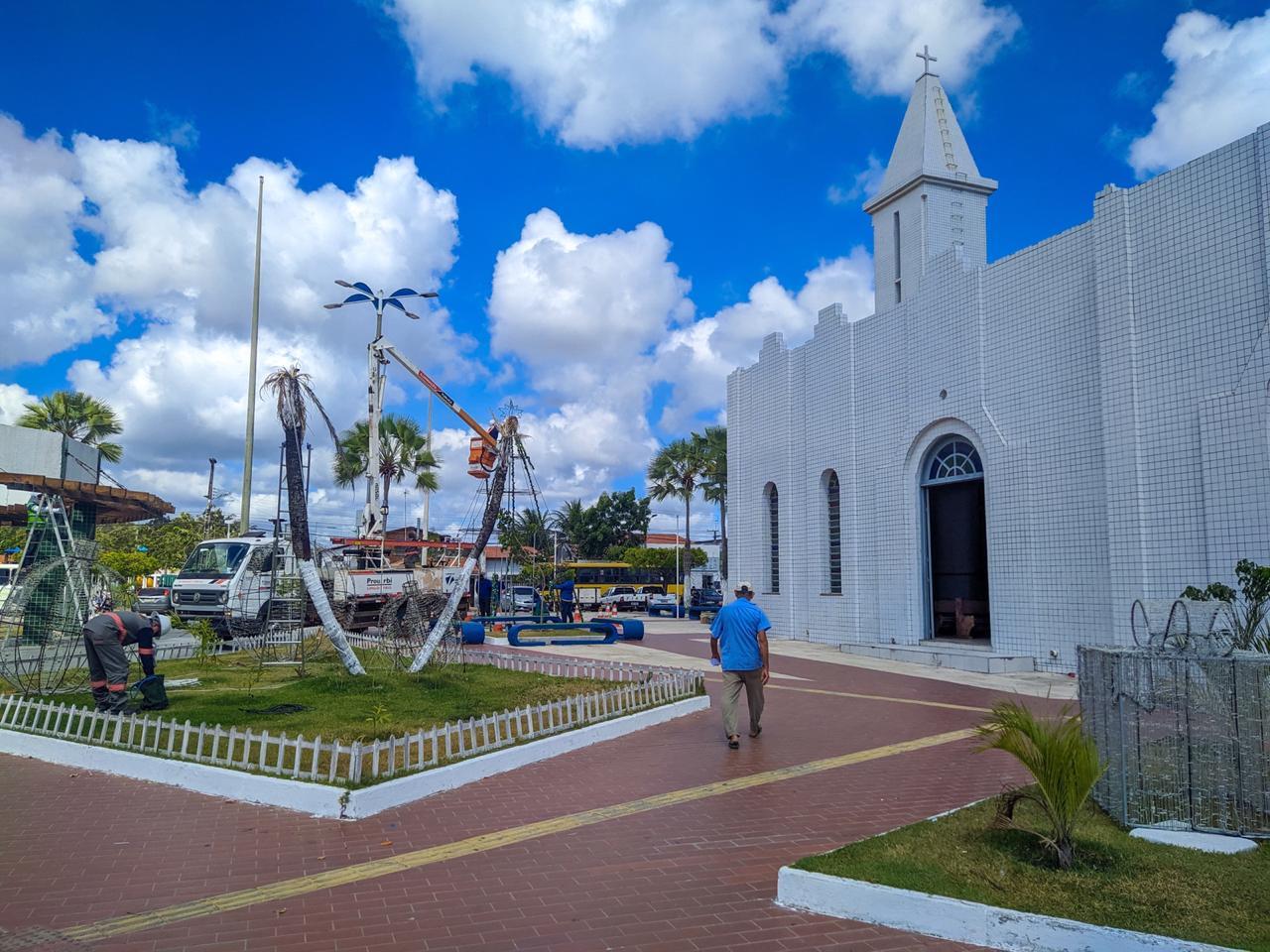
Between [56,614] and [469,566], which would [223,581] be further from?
[469,566]

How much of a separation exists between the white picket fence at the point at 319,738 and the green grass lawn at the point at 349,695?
509 millimetres

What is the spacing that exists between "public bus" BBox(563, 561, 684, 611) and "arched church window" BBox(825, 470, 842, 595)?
2562 centimetres

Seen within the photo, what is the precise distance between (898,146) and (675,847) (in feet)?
69.9

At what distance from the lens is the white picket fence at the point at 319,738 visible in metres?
7.48

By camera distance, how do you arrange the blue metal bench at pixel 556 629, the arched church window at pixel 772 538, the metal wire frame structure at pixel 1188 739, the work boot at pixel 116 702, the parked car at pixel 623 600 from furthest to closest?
the parked car at pixel 623 600
the arched church window at pixel 772 538
the blue metal bench at pixel 556 629
the work boot at pixel 116 702
the metal wire frame structure at pixel 1188 739

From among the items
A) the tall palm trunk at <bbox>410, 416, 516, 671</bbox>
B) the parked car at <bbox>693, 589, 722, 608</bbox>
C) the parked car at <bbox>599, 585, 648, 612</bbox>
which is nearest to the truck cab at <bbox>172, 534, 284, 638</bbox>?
the tall palm trunk at <bbox>410, 416, 516, 671</bbox>

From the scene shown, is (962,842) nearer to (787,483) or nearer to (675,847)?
(675,847)

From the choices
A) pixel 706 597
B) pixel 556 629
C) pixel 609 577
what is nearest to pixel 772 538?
pixel 556 629

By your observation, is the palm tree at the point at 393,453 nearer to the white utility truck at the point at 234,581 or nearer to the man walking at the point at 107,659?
the white utility truck at the point at 234,581

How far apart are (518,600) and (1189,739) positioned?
36598 millimetres

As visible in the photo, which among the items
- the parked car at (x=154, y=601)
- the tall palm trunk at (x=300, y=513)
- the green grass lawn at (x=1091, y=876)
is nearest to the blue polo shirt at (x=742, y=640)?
the green grass lawn at (x=1091, y=876)

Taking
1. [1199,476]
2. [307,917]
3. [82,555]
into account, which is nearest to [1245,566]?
[1199,476]

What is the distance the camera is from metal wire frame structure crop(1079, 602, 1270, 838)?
5.82m

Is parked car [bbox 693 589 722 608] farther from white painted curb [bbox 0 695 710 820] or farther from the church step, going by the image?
white painted curb [bbox 0 695 710 820]
